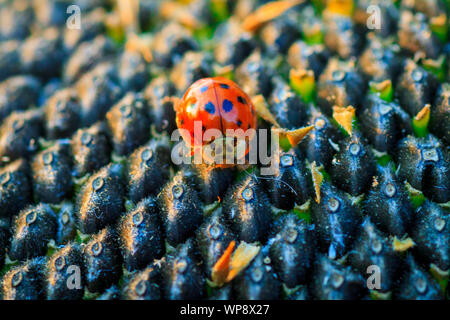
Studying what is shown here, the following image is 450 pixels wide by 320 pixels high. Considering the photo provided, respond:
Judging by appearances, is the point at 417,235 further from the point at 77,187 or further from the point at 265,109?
the point at 77,187

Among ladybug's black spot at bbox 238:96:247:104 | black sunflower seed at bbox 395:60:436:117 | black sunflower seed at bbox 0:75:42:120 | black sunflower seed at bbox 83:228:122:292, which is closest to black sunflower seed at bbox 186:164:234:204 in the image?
ladybug's black spot at bbox 238:96:247:104

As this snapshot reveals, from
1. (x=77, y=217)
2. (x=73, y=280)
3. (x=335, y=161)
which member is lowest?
(x=73, y=280)

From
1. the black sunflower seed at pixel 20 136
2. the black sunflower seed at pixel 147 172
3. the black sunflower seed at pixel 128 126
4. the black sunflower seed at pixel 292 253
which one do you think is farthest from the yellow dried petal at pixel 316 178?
the black sunflower seed at pixel 20 136

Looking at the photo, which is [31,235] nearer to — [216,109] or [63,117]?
[63,117]

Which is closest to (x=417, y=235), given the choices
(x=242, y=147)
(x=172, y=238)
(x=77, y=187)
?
(x=242, y=147)

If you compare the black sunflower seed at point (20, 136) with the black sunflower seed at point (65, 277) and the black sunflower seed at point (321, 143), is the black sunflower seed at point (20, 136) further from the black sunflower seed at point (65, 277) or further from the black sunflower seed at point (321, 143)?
the black sunflower seed at point (321, 143)

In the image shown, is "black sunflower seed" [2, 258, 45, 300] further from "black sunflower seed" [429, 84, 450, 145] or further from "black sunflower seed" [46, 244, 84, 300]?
"black sunflower seed" [429, 84, 450, 145]

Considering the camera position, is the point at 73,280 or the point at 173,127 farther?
the point at 173,127
